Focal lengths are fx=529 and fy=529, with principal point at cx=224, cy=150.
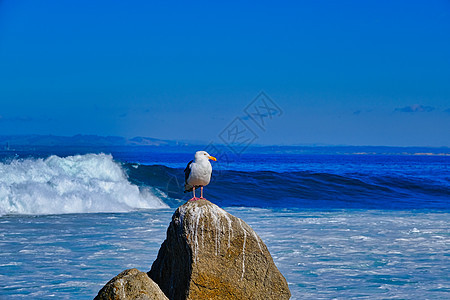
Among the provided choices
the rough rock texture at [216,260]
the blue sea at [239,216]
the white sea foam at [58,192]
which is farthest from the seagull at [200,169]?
the white sea foam at [58,192]

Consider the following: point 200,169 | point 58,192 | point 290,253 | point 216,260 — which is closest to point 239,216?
point 290,253

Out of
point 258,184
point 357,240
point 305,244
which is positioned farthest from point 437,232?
point 258,184

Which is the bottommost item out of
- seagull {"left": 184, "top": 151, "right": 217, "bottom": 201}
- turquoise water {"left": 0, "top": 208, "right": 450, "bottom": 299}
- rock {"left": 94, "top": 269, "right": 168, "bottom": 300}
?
turquoise water {"left": 0, "top": 208, "right": 450, "bottom": 299}

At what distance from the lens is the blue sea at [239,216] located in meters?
7.88

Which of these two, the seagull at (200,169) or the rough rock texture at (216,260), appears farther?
the seagull at (200,169)

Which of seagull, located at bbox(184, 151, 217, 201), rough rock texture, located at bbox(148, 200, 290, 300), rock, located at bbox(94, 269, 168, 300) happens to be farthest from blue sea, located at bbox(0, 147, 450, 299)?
rock, located at bbox(94, 269, 168, 300)

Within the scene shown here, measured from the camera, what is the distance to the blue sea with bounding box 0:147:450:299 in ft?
25.8

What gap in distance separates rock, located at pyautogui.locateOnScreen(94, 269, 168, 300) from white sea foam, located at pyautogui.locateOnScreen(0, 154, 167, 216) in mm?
12404

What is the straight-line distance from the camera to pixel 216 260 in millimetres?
5840

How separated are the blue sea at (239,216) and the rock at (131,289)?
2764mm

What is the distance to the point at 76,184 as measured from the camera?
18891 millimetres

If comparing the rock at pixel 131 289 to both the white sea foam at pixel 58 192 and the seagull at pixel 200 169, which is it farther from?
the white sea foam at pixel 58 192

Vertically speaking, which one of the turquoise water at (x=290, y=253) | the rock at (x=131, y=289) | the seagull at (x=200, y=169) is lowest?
the turquoise water at (x=290, y=253)

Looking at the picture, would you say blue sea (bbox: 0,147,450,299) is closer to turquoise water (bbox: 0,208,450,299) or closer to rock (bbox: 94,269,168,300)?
turquoise water (bbox: 0,208,450,299)
